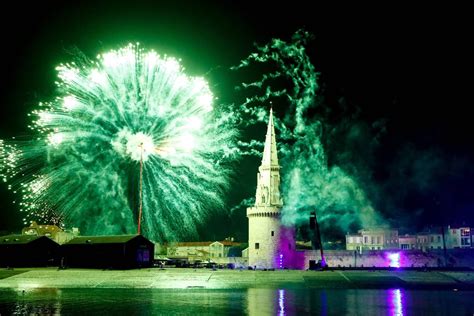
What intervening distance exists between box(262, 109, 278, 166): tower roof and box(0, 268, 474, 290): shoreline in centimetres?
1814

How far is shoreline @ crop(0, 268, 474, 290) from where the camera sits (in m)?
45.2

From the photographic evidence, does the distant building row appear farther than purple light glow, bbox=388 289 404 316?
Yes

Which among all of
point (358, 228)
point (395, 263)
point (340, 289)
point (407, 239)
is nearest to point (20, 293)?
point (340, 289)

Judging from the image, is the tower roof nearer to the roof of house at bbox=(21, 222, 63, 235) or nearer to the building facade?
the building facade

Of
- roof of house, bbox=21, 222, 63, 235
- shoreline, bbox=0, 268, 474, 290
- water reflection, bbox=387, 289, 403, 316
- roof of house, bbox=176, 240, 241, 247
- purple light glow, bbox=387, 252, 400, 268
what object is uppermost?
roof of house, bbox=21, 222, 63, 235

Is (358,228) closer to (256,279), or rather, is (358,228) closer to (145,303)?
(256,279)

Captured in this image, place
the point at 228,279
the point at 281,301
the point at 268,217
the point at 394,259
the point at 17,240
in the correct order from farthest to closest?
the point at 394,259 < the point at 268,217 < the point at 17,240 < the point at 228,279 < the point at 281,301

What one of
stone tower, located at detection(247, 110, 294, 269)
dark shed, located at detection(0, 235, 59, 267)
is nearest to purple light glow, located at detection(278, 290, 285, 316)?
stone tower, located at detection(247, 110, 294, 269)

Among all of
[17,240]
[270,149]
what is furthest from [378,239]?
[17,240]

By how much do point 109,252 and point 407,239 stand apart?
65.5m

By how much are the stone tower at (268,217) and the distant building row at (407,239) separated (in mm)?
39044

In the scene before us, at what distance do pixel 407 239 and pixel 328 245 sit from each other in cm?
1540

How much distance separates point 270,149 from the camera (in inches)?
2613

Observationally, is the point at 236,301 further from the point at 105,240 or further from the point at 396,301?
the point at 105,240
